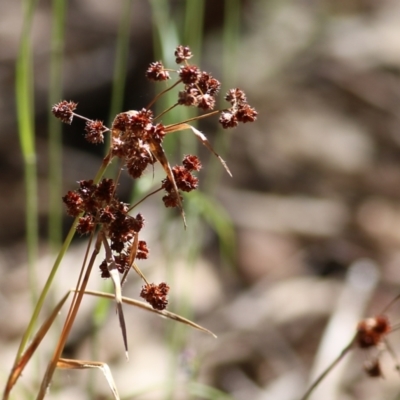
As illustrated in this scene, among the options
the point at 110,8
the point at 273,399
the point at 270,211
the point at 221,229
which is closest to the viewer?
the point at 221,229

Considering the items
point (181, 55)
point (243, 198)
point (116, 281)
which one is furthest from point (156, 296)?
point (243, 198)

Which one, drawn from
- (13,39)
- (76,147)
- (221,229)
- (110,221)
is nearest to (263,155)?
(76,147)

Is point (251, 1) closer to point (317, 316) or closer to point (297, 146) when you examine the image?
point (297, 146)

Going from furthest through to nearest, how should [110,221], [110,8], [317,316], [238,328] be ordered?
1. [110,8]
2. [317,316]
3. [238,328]
4. [110,221]

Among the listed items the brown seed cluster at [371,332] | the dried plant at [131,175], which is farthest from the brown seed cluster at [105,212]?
the brown seed cluster at [371,332]

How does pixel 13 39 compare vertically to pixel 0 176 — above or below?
above

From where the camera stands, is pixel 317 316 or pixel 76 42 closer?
pixel 317 316
